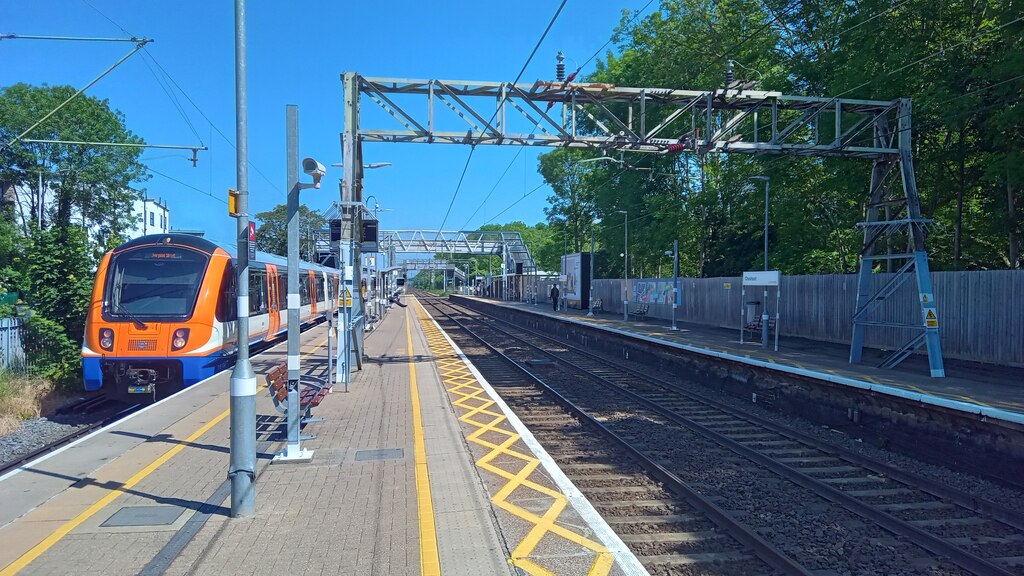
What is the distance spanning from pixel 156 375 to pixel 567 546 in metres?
9.73

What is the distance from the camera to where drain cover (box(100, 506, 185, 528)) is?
484 centimetres

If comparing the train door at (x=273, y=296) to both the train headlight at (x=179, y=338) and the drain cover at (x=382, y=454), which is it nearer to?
the train headlight at (x=179, y=338)

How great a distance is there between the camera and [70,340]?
43.3 feet

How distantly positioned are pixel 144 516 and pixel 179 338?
702 cm

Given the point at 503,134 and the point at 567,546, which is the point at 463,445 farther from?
the point at 503,134

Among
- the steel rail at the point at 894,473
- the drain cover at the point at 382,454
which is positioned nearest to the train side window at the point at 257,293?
the drain cover at the point at 382,454

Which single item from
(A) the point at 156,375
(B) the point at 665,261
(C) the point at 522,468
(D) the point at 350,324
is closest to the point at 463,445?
(C) the point at 522,468

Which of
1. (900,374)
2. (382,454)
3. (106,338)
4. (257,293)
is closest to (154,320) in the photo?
(106,338)

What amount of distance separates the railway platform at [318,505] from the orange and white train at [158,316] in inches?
99.6

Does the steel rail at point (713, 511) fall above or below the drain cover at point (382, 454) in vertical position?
below

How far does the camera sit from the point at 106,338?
424 inches

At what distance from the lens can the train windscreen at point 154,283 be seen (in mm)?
→ 11156

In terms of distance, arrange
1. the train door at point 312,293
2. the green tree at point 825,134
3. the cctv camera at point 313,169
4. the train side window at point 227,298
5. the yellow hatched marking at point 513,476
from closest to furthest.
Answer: the yellow hatched marking at point 513,476, the cctv camera at point 313,169, the train side window at point 227,298, the green tree at point 825,134, the train door at point 312,293

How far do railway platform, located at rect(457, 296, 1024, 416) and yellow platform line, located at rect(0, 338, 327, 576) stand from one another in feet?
32.2
